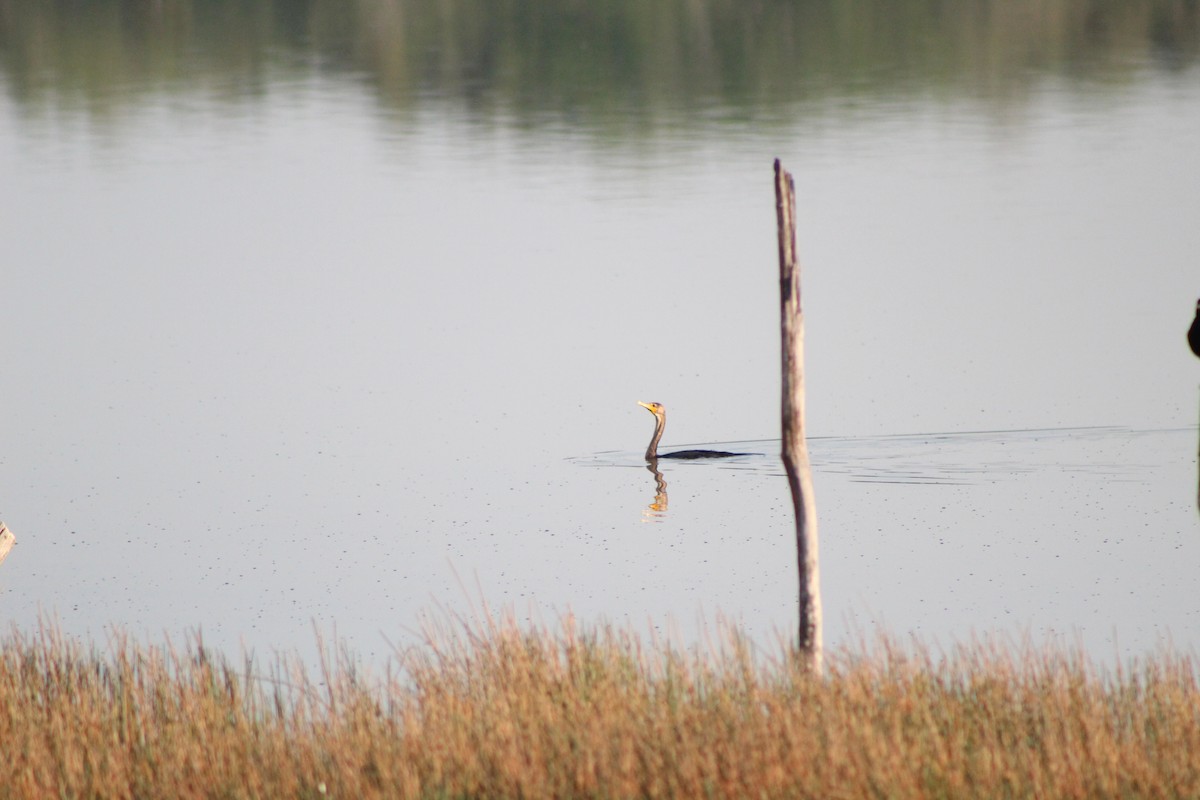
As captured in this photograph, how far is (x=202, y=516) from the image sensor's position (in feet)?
59.1

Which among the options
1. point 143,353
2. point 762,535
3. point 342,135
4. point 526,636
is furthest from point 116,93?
point 526,636

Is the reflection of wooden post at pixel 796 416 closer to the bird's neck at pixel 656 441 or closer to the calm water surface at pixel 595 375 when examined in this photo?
the calm water surface at pixel 595 375

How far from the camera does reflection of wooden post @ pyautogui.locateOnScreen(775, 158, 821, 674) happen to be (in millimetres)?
9891

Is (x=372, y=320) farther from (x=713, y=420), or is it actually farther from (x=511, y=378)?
(x=713, y=420)

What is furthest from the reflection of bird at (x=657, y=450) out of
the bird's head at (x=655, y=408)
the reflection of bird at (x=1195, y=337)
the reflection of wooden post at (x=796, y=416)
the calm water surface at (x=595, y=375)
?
the reflection of bird at (x=1195, y=337)

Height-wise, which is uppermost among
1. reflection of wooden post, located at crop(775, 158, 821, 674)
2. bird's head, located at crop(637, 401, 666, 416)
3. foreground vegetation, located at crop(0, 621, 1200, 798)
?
reflection of wooden post, located at crop(775, 158, 821, 674)

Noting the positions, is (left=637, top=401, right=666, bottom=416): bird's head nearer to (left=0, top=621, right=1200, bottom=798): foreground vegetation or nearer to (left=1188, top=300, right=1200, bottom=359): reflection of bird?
(left=0, top=621, right=1200, bottom=798): foreground vegetation

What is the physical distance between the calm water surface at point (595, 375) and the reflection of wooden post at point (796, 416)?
0.80 meters

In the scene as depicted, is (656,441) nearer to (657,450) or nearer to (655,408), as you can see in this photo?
(657,450)

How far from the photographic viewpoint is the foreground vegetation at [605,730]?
338 inches

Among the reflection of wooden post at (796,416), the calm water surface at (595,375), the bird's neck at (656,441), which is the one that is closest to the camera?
the reflection of wooden post at (796,416)

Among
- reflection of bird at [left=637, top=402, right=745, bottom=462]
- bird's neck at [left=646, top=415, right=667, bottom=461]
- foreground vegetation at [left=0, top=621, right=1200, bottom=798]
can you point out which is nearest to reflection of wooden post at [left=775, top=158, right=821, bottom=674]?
foreground vegetation at [left=0, top=621, right=1200, bottom=798]

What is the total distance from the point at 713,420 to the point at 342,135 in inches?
→ 1492

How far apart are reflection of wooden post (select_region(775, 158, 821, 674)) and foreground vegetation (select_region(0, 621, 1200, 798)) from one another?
337mm
